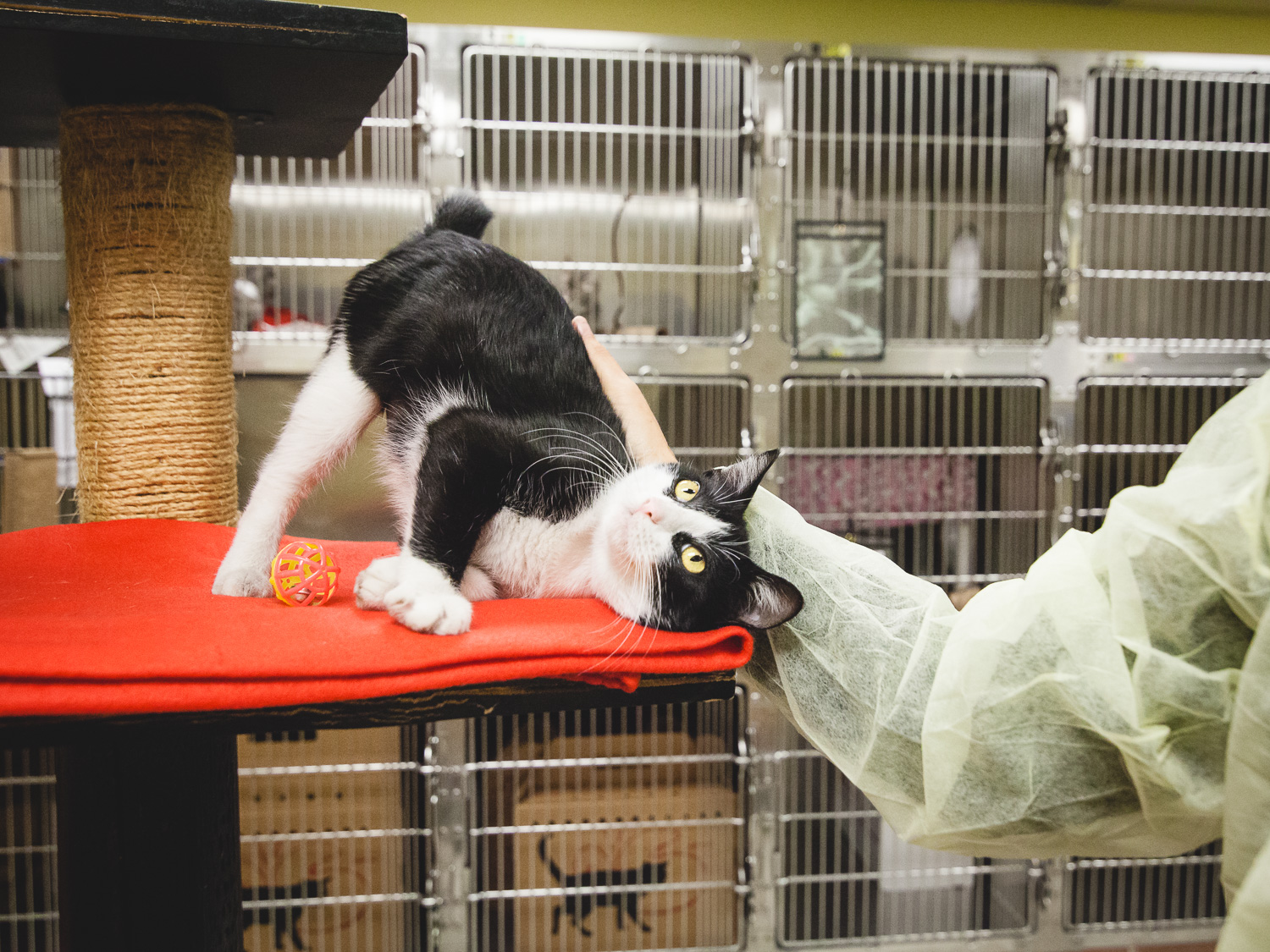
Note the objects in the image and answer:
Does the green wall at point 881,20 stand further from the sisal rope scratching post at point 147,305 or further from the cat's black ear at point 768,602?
the cat's black ear at point 768,602

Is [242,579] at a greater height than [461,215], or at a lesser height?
lesser

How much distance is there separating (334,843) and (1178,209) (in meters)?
2.19

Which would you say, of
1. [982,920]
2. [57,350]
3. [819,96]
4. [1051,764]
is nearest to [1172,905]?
[982,920]

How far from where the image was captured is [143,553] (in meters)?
0.84

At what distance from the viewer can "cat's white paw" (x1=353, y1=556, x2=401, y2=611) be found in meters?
0.65

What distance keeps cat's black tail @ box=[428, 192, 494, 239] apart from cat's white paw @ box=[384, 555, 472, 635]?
0.41 m

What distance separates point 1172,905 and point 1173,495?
1.81 meters

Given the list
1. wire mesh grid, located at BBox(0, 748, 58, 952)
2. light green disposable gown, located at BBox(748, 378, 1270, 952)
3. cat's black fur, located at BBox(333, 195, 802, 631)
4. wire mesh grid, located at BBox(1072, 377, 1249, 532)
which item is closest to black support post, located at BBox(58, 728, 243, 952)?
cat's black fur, located at BBox(333, 195, 802, 631)

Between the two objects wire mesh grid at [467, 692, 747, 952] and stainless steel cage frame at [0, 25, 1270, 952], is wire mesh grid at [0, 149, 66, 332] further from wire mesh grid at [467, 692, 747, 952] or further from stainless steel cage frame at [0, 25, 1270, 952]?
wire mesh grid at [467, 692, 747, 952]

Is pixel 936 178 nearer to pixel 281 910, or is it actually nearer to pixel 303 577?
pixel 303 577

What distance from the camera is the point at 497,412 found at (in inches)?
28.3

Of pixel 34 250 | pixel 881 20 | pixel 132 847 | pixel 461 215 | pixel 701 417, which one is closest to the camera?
pixel 132 847

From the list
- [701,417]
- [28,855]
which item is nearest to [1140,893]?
[701,417]

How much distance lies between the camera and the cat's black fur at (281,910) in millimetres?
1643
